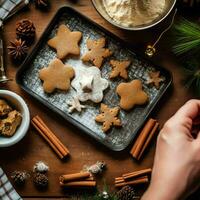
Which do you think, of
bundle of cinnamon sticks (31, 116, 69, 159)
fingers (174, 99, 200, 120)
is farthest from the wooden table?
fingers (174, 99, 200, 120)

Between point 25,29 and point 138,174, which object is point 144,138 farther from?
point 25,29

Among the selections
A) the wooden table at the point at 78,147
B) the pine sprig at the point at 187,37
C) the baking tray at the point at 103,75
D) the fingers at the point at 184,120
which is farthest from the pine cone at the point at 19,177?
the pine sprig at the point at 187,37

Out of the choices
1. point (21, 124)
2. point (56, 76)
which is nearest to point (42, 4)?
point (56, 76)

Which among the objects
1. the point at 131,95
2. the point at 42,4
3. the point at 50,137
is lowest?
the point at 50,137

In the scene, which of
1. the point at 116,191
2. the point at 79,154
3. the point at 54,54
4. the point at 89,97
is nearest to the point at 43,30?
the point at 54,54

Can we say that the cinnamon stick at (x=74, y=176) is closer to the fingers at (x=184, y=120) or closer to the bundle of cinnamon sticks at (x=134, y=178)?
the bundle of cinnamon sticks at (x=134, y=178)

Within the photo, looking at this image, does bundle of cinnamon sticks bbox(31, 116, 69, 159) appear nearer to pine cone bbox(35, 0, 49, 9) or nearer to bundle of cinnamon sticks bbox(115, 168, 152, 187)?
bundle of cinnamon sticks bbox(115, 168, 152, 187)

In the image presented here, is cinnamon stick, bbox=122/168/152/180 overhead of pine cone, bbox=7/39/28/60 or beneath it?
beneath
